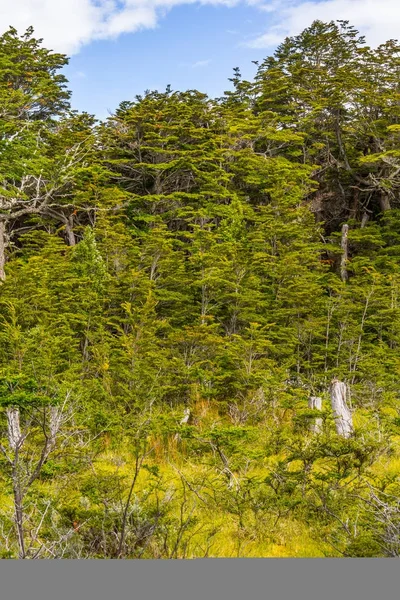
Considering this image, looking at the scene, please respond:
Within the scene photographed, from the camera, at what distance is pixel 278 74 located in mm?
20875

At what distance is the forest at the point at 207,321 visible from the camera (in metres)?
4.99

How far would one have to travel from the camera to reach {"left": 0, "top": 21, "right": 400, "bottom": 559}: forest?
4988 millimetres

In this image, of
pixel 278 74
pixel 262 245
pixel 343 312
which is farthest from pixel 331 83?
pixel 343 312

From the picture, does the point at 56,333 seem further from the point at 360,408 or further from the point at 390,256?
the point at 390,256

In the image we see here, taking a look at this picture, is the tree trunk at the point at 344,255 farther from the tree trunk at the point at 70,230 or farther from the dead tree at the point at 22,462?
the dead tree at the point at 22,462

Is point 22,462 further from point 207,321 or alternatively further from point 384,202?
point 384,202

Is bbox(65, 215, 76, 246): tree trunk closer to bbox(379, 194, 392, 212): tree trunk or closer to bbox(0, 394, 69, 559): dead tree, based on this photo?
bbox(379, 194, 392, 212): tree trunk

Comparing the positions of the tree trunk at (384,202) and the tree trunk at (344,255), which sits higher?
the tree trunk at (384,202)

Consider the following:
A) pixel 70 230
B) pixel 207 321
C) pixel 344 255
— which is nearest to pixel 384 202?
pixel 344 255

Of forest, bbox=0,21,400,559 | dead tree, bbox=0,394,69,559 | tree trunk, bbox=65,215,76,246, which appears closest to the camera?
dead tree, bbox=0,394,69,559

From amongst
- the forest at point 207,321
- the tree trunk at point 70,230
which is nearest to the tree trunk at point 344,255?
the forest at point 207,321

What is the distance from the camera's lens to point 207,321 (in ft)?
41.4

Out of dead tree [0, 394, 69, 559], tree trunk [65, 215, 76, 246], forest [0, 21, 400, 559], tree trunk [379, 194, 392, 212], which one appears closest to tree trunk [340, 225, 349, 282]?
forest [0, 21, 400, 559]

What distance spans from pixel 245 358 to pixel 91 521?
6.70 m
